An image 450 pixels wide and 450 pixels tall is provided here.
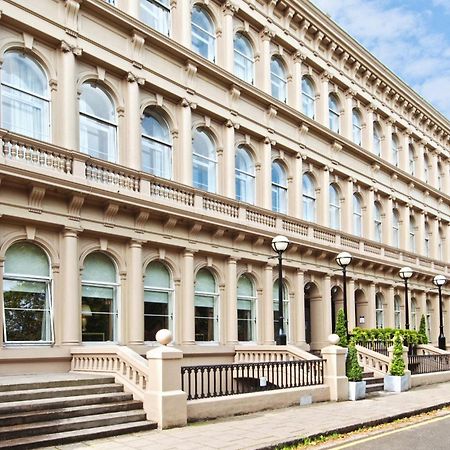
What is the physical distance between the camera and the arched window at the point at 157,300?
19.3 meters

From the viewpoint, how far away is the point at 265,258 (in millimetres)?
23719

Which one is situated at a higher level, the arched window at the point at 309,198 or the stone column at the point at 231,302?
the arched window at the point at 309,198

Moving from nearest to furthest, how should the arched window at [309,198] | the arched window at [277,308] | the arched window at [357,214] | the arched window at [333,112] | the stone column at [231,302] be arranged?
1. the stone column at [231,302]
2. the arched window at [277,308]
3. the arched window at [309,198]
4. the arched window at [333,112]
5. the arched window at [357,214]

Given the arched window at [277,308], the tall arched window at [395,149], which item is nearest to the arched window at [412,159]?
the tall arched window at [395,149]

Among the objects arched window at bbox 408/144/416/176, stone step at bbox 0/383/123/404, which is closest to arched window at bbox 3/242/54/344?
stone step at bbox 0/383/123/404

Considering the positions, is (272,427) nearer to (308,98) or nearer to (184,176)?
(184,176)

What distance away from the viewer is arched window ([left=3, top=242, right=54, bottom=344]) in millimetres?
15594

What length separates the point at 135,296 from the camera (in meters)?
18.3

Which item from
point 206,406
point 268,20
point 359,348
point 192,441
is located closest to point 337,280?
point 359,348

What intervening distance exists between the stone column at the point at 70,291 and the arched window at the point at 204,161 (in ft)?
20.1

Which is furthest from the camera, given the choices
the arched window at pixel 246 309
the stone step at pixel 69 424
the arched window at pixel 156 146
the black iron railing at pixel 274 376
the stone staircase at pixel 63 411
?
the arched window at pixel 246 309

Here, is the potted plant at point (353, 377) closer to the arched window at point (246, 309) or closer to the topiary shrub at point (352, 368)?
the topiary shrub at point (352, 368)

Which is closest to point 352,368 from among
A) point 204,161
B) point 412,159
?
point 204,161

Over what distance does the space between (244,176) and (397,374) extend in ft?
28.5
